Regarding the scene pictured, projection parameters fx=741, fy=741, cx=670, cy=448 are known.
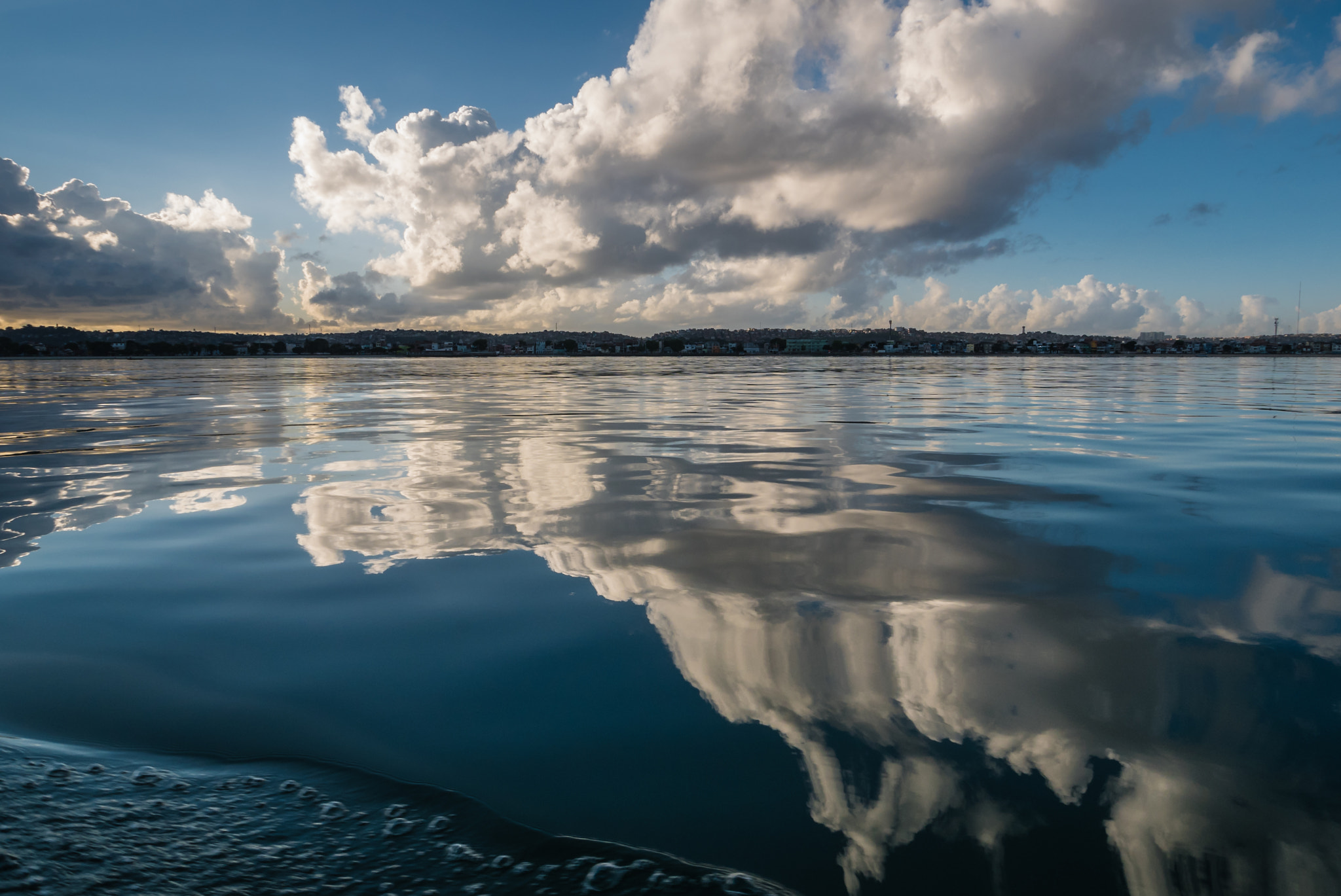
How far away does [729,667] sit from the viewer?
4.50 metres

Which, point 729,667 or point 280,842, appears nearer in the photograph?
point 280,842

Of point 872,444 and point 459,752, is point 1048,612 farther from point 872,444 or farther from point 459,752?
point 872,444

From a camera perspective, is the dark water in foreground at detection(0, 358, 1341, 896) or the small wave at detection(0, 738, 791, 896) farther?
the dark water in foreground at detection(0, 358, 1341, 896)

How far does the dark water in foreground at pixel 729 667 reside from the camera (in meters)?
2.92

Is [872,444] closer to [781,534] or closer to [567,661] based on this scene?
[781,534]

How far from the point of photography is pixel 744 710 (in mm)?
3980

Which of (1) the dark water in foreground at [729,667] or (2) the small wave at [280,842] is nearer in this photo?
(2) the small wave at [280,842]

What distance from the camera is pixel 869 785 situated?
3.27 meters

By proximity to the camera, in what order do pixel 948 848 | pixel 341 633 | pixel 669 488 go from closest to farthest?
pixel 948 848 → pixel 341 633 → pixel 669 488

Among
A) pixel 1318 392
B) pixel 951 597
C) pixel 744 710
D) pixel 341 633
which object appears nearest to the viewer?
pixel 744 710

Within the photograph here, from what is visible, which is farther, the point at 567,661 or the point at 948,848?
the point at 567,661

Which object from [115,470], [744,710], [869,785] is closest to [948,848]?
[869,785]

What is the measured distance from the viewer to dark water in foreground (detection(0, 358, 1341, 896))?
9.58 ft

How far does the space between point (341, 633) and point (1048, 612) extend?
497cm
